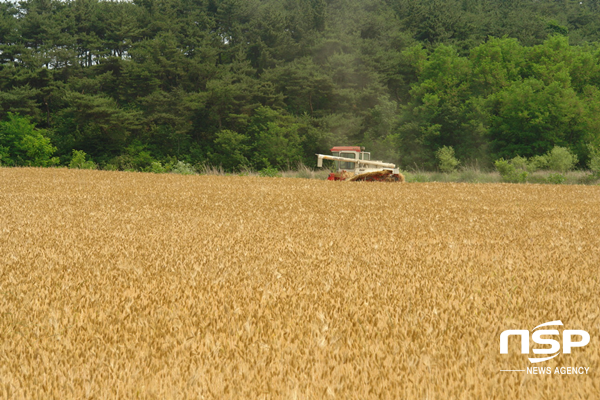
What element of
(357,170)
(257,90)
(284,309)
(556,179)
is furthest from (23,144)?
(284,309)

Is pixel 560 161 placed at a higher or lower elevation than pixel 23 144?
lower

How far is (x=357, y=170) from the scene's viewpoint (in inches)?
858

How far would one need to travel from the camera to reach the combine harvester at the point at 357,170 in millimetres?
20547

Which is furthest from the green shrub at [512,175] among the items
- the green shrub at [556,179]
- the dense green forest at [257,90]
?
the dense green forest at [257,90]

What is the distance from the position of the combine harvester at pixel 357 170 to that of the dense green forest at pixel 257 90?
17945 mm

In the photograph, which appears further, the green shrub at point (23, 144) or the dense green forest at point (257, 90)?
the dense green forest at point (257, 90)

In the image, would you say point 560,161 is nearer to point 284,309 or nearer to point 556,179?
point 556,179

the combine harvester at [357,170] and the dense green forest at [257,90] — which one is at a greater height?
the dense green forest at [257,90]

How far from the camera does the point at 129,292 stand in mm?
3461

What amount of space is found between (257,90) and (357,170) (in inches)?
908

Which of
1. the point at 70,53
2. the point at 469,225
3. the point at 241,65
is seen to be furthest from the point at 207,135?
the point at 469,225

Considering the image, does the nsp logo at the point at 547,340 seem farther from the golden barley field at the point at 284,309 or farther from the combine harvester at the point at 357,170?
the combine harvester at the point at 357,170

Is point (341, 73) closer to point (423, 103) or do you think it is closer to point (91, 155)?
point (423, 103)

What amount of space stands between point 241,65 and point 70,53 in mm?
13139
